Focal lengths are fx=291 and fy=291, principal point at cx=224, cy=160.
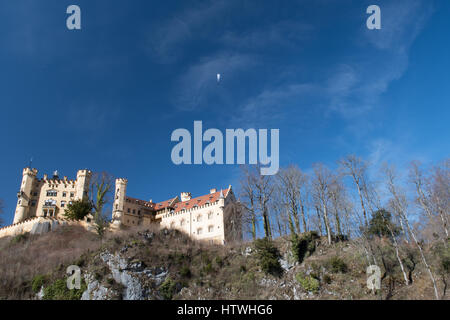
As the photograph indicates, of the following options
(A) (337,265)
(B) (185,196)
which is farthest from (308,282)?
(B) (185,196)

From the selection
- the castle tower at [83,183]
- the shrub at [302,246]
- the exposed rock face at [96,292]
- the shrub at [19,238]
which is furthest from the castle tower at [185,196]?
the shrub at [302,246]

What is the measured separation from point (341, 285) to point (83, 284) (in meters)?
28.7

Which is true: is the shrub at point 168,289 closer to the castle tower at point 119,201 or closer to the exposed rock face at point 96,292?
the exposed rock face at point 96,292

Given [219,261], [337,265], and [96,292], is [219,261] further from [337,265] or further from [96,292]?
[96,292]

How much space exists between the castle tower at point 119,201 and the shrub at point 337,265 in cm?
4052

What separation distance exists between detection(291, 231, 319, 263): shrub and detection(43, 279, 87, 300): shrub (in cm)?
2490

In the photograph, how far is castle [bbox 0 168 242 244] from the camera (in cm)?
5147

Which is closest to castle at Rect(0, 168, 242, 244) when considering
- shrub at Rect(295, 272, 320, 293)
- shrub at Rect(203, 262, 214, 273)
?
shrub at Rect(203, 262, 214, 273)

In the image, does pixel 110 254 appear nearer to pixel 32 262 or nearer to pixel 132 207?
pixel 32 262

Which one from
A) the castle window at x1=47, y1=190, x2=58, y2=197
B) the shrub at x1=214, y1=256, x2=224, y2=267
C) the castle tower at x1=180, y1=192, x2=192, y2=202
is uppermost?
the castle tower at x1=180, y1=192, x2=192, y2=202

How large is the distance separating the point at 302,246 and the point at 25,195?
5580 centimetres

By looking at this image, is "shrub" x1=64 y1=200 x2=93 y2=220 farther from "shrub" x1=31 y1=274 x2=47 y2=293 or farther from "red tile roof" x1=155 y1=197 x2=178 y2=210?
"shrub" x1=31 y1=274 x2=47 y2=293

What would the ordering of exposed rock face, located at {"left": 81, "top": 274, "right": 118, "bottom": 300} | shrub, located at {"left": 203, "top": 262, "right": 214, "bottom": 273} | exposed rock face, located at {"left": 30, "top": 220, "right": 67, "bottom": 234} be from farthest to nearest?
exposed rock face, located at {"left": 30, "top": 220, "right": 67, "bottom": 234} < shrub, located at {"left": 203, "top": 262, "right": 214, "bottom": 273} < exposed rock face, located at {"left": 81, "top": 274, "right": 118, "bottom": 300}
